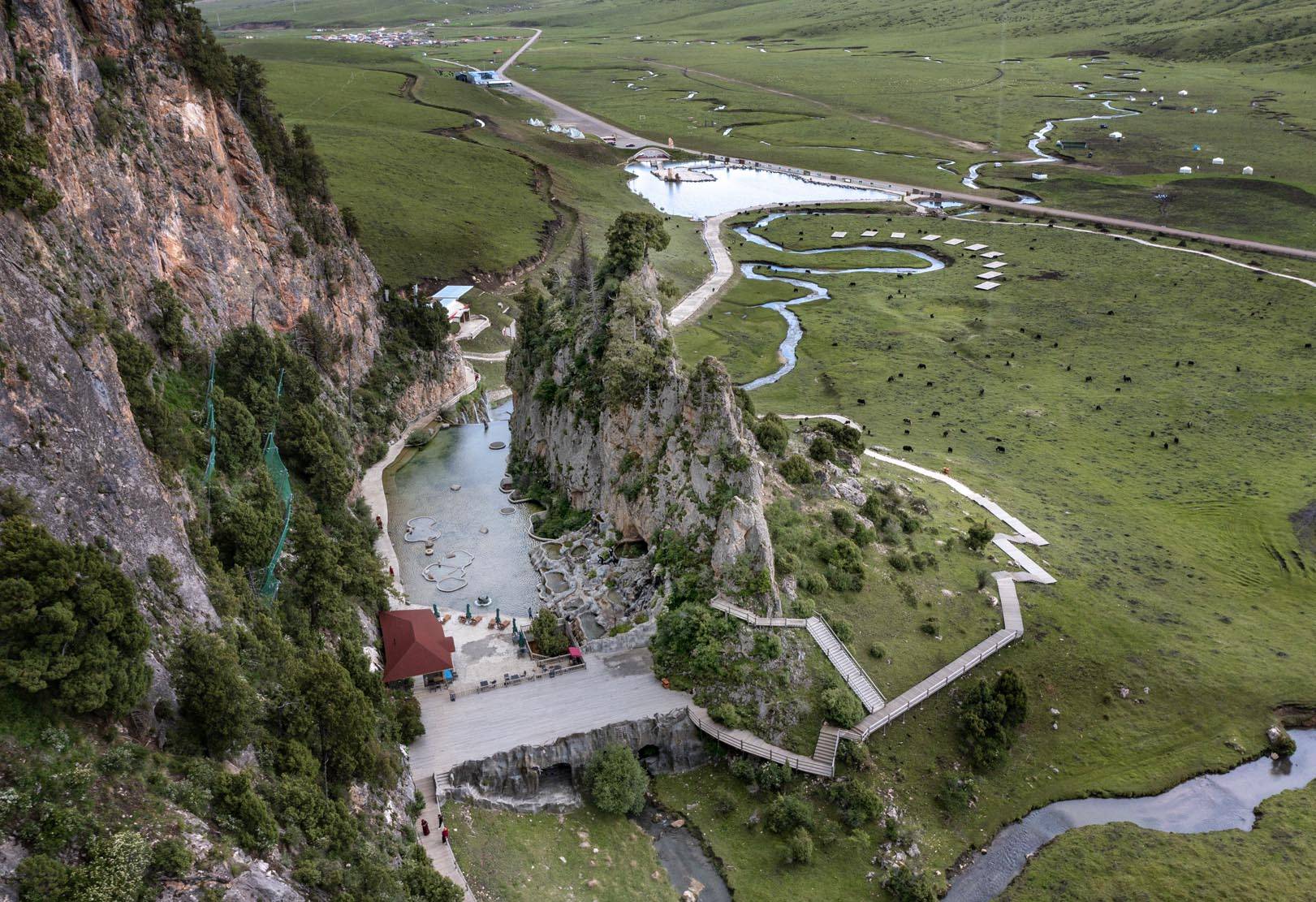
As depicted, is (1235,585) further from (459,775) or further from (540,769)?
(459,775)

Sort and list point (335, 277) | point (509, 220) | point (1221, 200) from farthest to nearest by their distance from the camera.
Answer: point (1221, 200), point (509, 220), point (335, 277)

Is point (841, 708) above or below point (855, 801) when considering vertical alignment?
above

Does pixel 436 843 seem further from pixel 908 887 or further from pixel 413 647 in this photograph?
pixel 908 887

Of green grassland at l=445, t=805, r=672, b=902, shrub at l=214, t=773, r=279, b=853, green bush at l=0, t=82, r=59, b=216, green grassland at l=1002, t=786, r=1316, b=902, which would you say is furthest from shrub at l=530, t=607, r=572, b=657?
green bush at l=0, t=82, r=59, b=216

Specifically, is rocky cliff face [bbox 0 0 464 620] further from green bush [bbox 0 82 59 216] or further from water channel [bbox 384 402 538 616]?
water channel [bbox 384 402 538 616]

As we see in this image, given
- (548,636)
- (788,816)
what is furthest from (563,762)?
(788,816)

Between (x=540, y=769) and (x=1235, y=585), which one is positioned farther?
(x=1235, y=585)

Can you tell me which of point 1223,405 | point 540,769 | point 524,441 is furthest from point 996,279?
point 540,769
